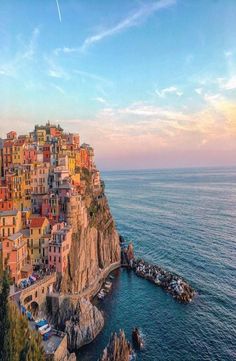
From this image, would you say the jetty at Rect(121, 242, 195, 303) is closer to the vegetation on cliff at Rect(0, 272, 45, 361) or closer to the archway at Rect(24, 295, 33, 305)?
the archway at Rect(24, 295, 33, 305)

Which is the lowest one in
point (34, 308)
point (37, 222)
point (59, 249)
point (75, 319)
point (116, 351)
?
point (116, 351)

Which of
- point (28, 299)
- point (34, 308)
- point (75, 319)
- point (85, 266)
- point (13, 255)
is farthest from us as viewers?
point (85, 266)

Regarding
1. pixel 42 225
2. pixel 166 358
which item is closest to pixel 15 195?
pixel 42 225

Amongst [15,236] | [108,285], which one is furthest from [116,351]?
[108,285]

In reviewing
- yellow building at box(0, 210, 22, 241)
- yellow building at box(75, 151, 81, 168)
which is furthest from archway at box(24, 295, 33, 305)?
yellow building at box(75, 151, 81, 168)

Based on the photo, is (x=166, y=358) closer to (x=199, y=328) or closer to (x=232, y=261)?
(x=199, y=328)

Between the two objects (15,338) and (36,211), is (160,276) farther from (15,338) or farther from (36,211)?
(15,338)
